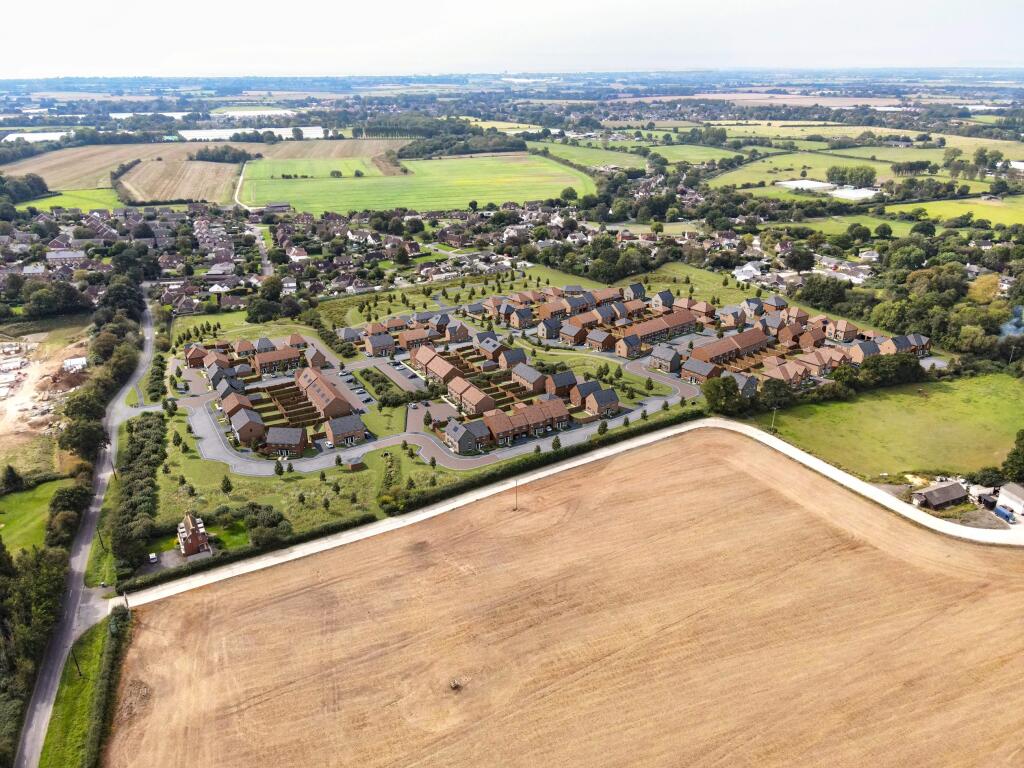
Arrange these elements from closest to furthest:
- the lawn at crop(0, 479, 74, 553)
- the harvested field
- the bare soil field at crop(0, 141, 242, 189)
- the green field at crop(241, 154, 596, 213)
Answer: the lawn at crop(0, 479, 74, 553), the green field at crop(241, 154, 596, 213), the bare soil field at crop(0, 141, 242, 189), the harvested field

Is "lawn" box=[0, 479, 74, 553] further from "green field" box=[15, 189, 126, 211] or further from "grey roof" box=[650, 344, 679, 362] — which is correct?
"green field" box=[15, 189, 126, 211]

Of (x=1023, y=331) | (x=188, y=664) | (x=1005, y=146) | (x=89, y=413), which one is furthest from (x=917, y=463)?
(x=1005, y=146)

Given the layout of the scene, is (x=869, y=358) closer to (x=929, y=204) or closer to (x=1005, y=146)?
(x=929, y=204)

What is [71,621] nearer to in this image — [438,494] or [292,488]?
[292,488]

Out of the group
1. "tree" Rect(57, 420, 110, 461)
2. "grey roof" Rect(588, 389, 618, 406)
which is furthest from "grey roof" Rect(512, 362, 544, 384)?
"tree" Rect(57, 420, 110, 461)

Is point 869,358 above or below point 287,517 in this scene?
above

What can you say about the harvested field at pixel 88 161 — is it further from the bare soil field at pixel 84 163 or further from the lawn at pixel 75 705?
the lawn at pixel 75 705
